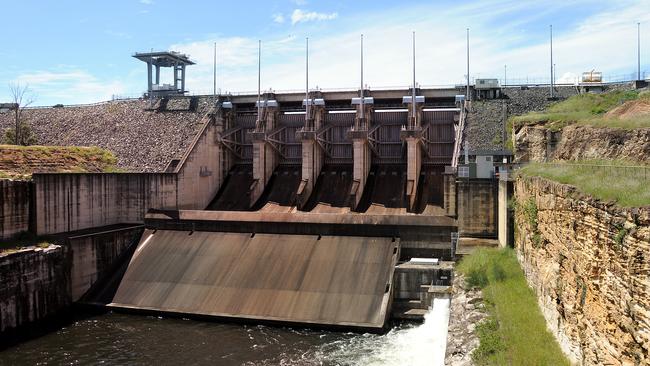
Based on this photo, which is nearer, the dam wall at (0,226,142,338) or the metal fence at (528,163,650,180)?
the metal fence at (528,163,650,180)

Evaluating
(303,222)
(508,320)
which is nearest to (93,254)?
(303,222)

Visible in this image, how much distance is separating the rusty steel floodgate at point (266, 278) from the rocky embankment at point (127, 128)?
28.8ft

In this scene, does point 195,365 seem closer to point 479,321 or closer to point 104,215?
point 479,321

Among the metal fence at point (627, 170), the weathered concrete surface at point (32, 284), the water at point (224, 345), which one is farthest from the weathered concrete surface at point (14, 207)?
the metal fence at point (627, 170)

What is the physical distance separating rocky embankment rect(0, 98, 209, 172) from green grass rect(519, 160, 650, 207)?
26.2m

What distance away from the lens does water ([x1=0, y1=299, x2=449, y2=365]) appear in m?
17.3

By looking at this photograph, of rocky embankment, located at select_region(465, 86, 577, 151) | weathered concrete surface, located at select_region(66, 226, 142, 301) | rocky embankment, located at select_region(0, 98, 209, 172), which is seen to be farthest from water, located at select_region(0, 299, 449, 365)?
rocky embankment, located at select_region(0, 98, 209, 172)

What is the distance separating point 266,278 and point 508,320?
12472 millimetres

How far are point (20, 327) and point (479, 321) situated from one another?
59.8 ft

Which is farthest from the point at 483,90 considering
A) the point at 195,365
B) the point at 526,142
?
the point at 195,365

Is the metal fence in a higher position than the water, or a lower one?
higher

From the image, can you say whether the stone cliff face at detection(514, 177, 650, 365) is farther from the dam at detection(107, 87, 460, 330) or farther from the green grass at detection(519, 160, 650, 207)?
the dam at detection(107, 87, 460, 330)

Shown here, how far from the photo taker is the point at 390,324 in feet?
69.3

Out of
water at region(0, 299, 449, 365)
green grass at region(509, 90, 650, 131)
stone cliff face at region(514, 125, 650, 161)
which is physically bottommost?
water at region(0, 299, 449, 365)
